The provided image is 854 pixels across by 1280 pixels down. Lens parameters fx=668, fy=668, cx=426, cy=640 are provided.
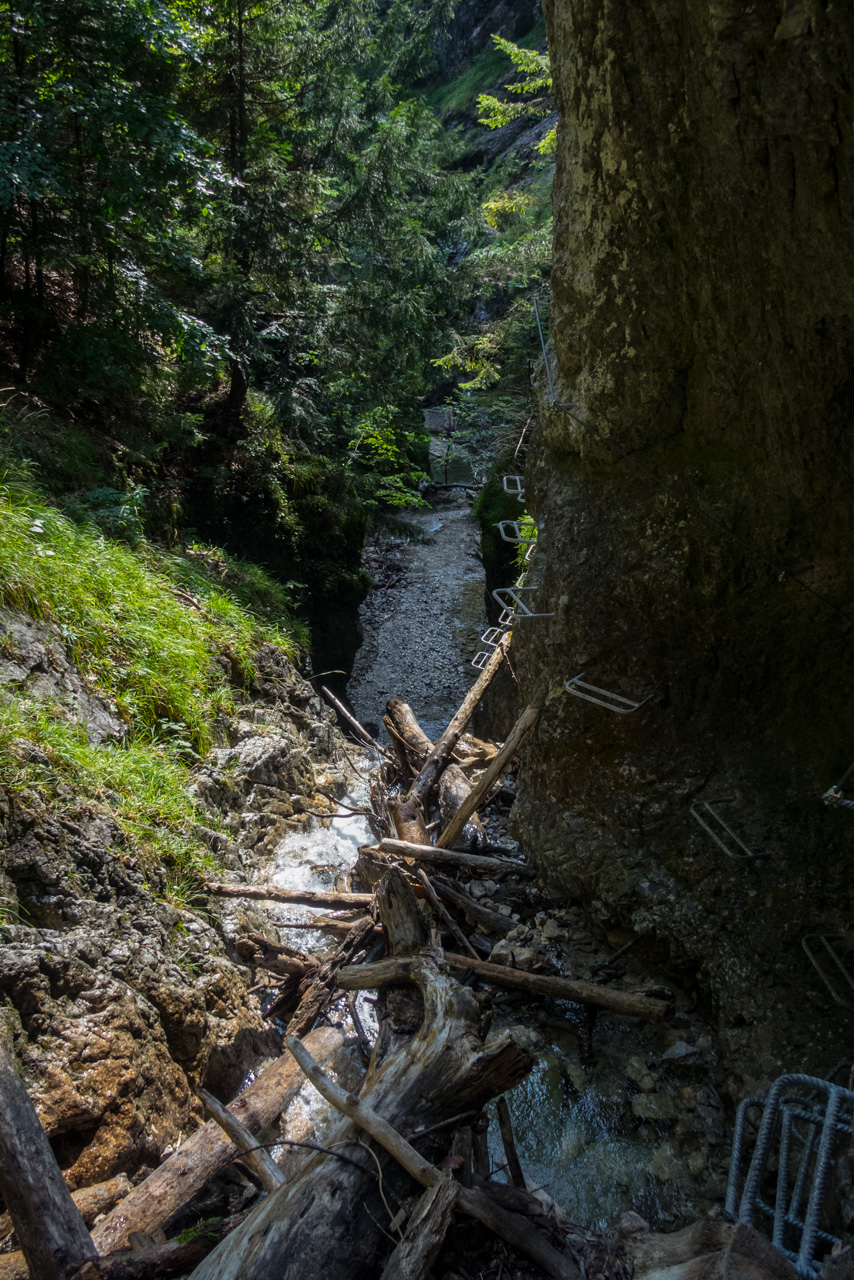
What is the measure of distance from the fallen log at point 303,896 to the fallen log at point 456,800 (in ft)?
2.71

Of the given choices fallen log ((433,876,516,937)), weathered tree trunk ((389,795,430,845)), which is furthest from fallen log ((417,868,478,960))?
weathered tree trunk ((389,795,430,845))

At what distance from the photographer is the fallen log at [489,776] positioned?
158 inches

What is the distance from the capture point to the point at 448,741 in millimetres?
5391

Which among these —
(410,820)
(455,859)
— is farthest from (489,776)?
(410,820)

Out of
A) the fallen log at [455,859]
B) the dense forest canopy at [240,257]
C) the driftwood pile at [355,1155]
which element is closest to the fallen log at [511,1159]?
the driftwood pile at [355,1155]

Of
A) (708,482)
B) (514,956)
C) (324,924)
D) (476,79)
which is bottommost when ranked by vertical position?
(324,924)

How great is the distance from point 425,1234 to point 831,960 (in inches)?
76.1

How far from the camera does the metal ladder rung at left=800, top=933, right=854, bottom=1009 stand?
101 inches

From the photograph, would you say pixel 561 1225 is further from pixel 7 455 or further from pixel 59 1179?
pixel 7 455

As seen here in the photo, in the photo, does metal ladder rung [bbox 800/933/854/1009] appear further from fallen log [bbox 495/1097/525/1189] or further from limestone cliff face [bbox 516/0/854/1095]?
fallen log [bbox 495/1097/525/1189]

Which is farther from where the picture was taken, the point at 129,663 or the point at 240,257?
the point at 240,257

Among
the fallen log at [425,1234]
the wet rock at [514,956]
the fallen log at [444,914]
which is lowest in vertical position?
the fallen log at [444,914]

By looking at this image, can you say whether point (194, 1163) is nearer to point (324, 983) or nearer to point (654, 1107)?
point (324, 983)

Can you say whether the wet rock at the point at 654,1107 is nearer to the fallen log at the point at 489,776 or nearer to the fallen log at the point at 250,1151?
the fallen log at the point at 250,1151
